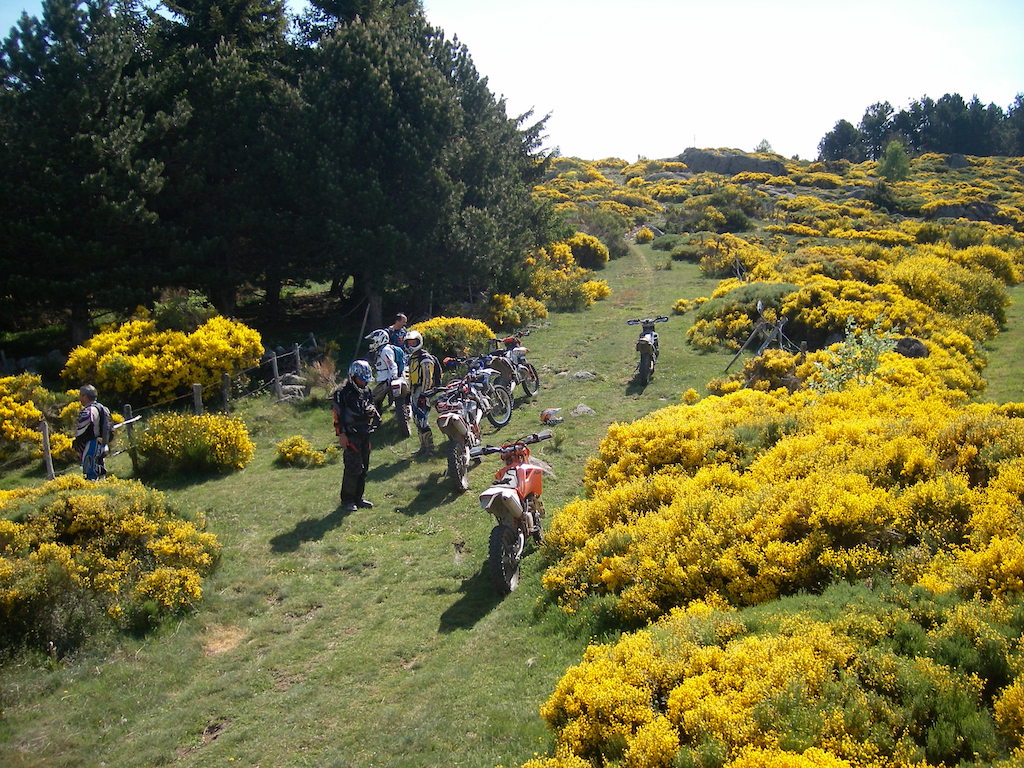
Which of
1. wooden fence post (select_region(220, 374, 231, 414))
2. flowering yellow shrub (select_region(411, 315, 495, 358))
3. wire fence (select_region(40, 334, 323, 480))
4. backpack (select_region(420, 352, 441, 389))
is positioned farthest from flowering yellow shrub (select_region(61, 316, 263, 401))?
backpack (select_region(420, 352, 441, 389))

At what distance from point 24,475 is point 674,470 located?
11.8 m

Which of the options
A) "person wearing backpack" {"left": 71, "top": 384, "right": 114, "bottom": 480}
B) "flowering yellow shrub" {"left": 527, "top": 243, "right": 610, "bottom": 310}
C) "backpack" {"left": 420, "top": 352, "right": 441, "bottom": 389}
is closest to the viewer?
"person wearing backpack" {"left": 71, "top": 384, "right": 114, "bottom": 480}

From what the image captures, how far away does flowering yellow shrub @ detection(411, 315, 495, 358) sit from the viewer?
63.1ft

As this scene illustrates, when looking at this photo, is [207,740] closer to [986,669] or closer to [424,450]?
[986,669]

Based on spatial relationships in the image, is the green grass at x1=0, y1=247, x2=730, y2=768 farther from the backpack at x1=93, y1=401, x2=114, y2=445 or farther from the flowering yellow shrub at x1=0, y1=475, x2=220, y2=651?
the backpack at x1=93, y1=401, x2=114, y2=445

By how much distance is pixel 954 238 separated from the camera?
35344 mm

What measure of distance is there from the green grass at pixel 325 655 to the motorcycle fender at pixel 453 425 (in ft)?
3.26

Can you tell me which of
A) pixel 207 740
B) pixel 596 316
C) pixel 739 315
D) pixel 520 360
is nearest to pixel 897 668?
pixel 207 740

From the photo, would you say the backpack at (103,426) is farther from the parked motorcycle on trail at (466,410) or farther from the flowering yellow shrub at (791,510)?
the flowering yellow shrub at (791,510)

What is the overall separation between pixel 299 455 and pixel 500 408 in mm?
4218

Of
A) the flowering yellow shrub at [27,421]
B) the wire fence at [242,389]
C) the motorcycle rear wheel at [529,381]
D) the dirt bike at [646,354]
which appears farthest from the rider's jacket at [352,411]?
the dirt bike at [646,354]

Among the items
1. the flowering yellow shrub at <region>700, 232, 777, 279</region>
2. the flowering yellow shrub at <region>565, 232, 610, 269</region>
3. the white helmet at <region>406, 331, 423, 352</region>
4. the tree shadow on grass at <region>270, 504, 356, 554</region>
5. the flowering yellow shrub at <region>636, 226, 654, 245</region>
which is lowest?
the tree shadow on grass at <region>270, 504, 356, 554</region>

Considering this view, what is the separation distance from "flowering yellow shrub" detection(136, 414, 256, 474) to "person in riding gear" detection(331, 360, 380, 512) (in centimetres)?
322

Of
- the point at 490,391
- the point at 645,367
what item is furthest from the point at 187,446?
the point at 645,367
